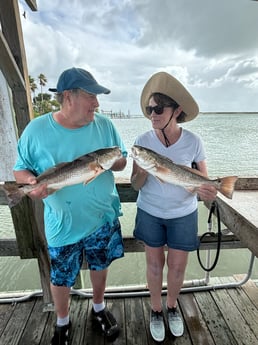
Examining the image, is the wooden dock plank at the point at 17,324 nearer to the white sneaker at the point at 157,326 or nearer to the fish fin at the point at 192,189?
the white sneaker at the point at 157,326

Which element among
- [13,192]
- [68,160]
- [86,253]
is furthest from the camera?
[86,253]

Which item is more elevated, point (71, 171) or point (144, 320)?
point (71, 171)

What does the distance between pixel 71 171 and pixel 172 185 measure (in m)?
0.68

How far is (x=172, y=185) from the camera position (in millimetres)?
1579

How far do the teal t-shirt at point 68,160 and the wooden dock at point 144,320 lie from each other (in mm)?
871

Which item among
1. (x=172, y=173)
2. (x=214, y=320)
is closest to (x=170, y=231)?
(x=172, y=173)

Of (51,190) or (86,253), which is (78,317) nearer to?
(86,253)

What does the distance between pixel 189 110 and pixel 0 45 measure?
1.30 meters

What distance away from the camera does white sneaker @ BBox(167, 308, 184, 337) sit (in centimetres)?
177

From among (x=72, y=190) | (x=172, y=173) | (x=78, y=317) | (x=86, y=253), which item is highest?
(x=172, y=173)

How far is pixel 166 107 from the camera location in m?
1.56

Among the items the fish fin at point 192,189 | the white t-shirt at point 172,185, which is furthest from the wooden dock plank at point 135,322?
the fish fin at point 192,189

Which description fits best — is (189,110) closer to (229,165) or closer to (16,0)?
(16,0)

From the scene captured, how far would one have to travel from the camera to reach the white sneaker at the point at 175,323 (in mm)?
1771
